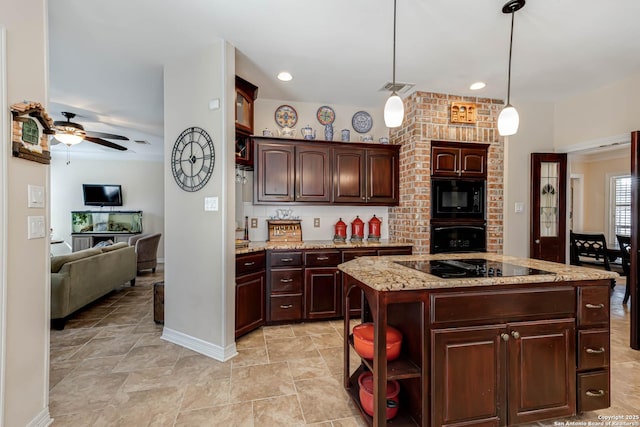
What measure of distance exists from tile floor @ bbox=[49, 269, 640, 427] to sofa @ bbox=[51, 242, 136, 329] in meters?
0.26

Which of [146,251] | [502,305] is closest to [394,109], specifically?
[502,305]

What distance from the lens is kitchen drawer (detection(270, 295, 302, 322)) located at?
11.0 ft

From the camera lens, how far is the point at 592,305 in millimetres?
1756

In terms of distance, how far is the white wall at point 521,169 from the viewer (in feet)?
12.9

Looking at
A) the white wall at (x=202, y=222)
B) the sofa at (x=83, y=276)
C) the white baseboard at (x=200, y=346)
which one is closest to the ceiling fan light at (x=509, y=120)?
the white wall at (x=202, y=222)

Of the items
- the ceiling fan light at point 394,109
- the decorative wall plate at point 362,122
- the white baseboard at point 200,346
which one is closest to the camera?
the ceiling fan light at point 394,109

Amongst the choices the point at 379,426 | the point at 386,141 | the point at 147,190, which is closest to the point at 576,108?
the point at 386,141

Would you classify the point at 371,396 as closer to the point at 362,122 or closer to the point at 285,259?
the point at 285,259

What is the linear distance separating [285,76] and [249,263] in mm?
2030

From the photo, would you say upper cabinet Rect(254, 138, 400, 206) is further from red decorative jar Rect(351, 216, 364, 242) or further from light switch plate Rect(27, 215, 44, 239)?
light switch plate Rect(27, 215, 44, 239)

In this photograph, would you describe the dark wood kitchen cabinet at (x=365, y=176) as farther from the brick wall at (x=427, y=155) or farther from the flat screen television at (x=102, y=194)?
the flat screen television at (x=102, y=194)

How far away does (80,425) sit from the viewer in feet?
5.89

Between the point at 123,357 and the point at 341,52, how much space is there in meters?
3.35

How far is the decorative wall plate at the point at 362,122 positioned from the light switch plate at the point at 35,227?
351cm
